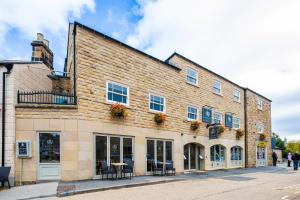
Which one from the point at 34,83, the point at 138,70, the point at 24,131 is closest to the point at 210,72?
the point at 138,70

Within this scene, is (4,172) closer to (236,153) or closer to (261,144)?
(236,153)

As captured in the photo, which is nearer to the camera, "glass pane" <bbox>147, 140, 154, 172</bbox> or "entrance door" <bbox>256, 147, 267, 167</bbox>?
"glass pane" <bbox>147, 140, 154, 172</bbox>

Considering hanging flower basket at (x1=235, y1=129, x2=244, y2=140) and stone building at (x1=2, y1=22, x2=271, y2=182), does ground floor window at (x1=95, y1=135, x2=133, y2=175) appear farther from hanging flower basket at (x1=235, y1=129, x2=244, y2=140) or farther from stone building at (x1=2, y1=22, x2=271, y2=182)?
hanging flower basket at (x1=235, y1=129, x2=244, y2=140)

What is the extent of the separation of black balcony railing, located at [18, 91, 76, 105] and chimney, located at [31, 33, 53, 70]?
597cm

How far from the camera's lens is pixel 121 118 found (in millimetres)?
16828

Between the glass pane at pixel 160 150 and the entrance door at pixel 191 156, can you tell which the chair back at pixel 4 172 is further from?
the entrance door at pixel 191 156

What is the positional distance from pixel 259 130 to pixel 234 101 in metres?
6.38

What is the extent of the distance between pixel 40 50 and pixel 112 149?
943 cm

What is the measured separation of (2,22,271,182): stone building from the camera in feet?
47.0

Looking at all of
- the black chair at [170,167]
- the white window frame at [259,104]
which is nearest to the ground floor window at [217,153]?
the black chair at [170,167]

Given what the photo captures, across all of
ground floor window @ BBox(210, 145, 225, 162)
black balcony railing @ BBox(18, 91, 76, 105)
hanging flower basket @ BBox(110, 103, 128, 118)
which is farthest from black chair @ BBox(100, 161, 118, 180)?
ground floor window @ BBox(210, 145, 225, 162)

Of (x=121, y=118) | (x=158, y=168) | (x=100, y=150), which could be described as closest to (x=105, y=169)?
(x=100, y=150)

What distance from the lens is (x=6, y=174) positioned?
1273 cm

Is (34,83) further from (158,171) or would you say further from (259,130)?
(259,130)
